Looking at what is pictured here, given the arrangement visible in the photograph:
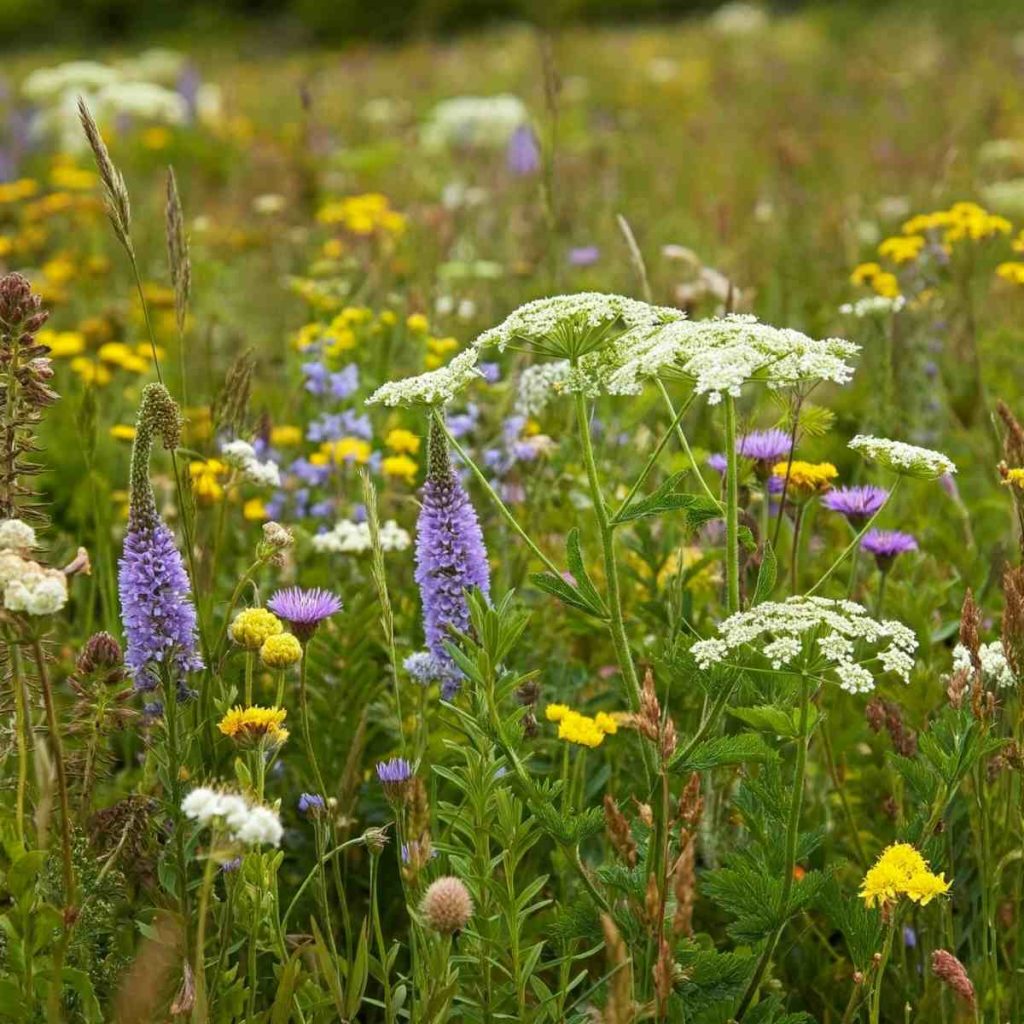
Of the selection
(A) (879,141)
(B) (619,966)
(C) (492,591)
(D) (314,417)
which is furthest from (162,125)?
(B) (619,966)

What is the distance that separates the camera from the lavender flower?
159 centimetres

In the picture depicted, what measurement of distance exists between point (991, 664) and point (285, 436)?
177cm

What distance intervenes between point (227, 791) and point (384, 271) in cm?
275

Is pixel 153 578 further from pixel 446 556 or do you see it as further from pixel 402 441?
pixel 402 441

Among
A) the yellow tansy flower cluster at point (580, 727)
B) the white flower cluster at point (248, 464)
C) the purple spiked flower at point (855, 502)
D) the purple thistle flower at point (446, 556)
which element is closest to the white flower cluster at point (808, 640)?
the yellow tansy flower cluster at point (580, 727)

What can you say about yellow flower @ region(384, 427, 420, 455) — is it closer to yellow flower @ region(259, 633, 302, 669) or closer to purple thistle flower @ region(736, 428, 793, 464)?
purple thistle flower @ region(736, 428, 793, 464)

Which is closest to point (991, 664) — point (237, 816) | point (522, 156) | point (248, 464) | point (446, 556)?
point (446, 556)

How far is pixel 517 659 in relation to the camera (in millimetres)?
2252

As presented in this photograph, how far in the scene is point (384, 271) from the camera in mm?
3957

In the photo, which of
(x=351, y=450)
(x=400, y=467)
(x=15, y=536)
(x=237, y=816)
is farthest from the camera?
(x=351, y=450)

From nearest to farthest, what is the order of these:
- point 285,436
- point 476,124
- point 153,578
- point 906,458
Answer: point 906,458
point 153,578
point 285,436
point 476,124

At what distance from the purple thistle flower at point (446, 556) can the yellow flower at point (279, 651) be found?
0.80ft

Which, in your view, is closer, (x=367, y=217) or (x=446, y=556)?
(x=446, y=556)

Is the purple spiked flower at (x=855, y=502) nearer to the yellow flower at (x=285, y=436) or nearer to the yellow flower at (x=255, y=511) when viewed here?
the yellow flower at (x=255, y=511)
